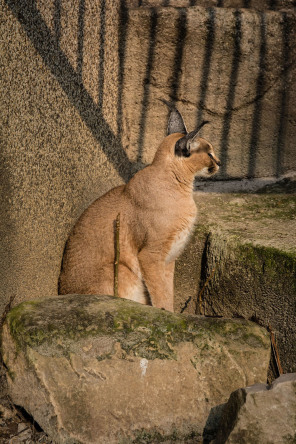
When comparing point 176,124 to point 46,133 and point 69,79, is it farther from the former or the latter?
point 46,133

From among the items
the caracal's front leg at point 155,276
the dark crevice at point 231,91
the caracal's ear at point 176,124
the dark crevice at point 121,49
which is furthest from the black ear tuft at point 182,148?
the dark crevice at point 231,91

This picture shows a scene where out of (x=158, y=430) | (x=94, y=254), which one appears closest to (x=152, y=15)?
(x=94, y=254)

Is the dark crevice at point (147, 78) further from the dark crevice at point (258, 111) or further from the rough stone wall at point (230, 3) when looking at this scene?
the dark crevice at point (258, 111)

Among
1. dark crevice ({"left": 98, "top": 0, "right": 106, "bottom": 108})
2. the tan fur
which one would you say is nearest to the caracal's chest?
the tan fur

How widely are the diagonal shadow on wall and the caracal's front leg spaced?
1157 mm

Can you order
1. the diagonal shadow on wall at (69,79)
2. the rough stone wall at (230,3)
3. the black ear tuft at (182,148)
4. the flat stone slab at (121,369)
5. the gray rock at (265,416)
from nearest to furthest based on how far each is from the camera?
the gray rock at (265,416)
the flat stone slab at (121,369)
the diagonal shadow on wall at (69,79)
the black ear tuft at (182,148)
the rough stone wall at (230,3)

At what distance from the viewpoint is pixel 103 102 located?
14.9ft

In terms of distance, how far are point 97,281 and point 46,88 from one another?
1.37 metres

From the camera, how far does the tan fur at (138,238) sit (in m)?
3.77

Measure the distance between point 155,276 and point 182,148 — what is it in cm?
101

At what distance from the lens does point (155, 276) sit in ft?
12.7

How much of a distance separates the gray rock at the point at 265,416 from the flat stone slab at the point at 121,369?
361 millimetres

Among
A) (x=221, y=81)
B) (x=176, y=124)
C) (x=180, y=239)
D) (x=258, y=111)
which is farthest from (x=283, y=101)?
(x=180, y=239)

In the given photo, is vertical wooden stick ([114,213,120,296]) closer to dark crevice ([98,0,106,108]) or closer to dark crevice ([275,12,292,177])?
dark crevice ([98,0,106,108])
